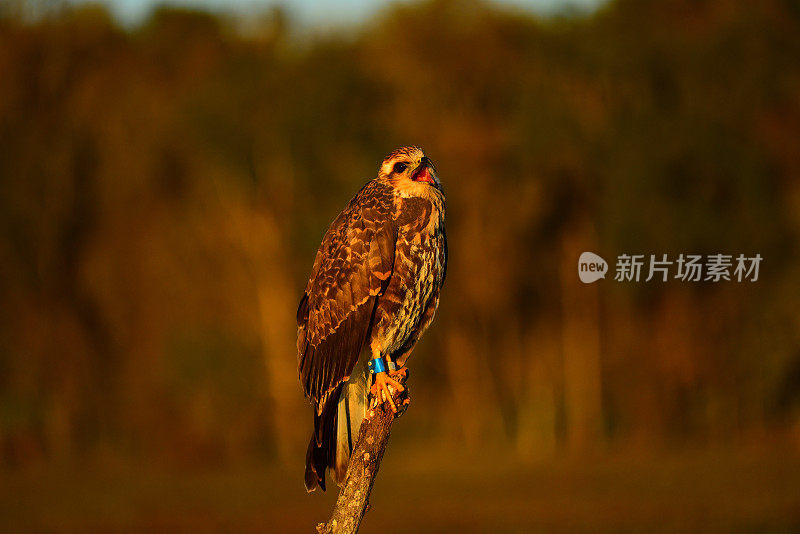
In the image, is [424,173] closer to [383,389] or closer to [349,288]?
[349,288]

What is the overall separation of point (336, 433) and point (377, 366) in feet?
0.98

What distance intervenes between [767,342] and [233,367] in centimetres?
934

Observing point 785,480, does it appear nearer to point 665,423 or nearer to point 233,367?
point 665,423

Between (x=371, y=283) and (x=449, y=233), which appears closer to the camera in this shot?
(x=371, y=283)

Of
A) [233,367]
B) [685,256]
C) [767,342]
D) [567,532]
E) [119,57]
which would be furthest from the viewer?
[119,57]

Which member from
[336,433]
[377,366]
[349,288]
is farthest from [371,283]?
[336,433]

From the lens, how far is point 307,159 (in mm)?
20797

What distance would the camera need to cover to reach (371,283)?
14.1ft

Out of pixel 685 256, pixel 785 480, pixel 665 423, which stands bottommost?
pixel 785 480

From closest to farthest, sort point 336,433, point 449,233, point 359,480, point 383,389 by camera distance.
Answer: point 359,480 < point 383,389 < point 336,433 < point 449,233

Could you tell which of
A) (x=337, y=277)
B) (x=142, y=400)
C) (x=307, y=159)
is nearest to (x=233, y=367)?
(x=142, y=400)

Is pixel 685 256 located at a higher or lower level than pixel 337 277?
higher

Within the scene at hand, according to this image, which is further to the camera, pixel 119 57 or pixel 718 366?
pixel 119 57

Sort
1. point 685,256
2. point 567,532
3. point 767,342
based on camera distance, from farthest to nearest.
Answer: point 767,342 → point 685,256 → point 567,532
